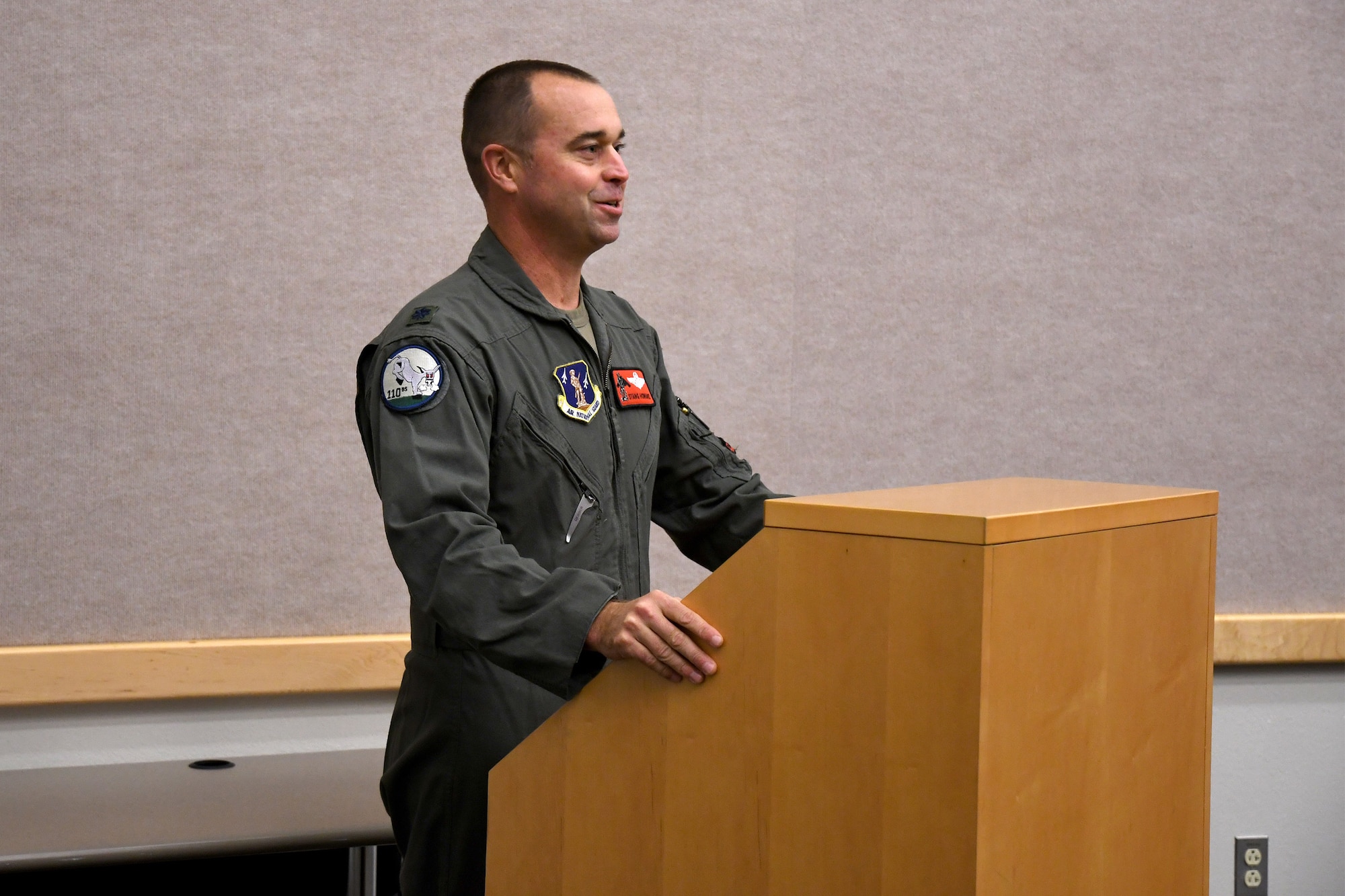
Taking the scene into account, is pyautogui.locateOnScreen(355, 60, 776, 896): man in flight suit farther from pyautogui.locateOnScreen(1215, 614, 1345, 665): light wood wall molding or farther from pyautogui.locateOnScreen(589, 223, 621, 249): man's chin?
pyautogui.locateOnScreen(1215, 614, 1345, 665): light wood wall molding

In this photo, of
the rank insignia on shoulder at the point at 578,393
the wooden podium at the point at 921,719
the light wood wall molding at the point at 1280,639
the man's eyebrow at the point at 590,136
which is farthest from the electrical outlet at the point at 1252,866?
the man's eyebrow at the point at 590,136

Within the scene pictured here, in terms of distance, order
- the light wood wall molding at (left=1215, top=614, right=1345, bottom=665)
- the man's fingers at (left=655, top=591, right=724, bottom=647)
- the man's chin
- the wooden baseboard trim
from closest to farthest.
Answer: the man's fingers at (left=655, top=591, right=724, bottom=647), the man's chin, the wooden baseboard trim, the light wood wall molding at (left=1215, top=614, right=1345, bottom=665)

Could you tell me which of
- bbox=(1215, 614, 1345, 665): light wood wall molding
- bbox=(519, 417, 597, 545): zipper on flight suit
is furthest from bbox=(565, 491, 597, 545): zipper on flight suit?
bbox=(1215, 614, 1345, 665): light wood wall molding

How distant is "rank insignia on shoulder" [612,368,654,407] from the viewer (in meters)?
1.37

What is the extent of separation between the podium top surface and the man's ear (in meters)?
0.64

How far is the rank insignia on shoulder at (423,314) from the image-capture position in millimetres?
1238

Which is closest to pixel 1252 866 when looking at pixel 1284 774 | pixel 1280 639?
pixel 1284 774

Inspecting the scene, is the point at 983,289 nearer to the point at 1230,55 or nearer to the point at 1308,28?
the point at 1230,55

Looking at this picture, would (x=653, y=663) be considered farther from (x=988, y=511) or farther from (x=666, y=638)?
(x=988, y=511)

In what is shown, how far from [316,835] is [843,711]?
1.14 meters

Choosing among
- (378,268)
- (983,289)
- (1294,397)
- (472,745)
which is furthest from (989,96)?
(472,745)

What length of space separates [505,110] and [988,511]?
2.73 ft

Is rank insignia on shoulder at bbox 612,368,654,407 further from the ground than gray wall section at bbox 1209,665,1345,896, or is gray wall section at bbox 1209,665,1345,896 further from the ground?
rank insignia on shoulder at bbox 612,368,654,407

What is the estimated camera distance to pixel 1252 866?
106 inches
